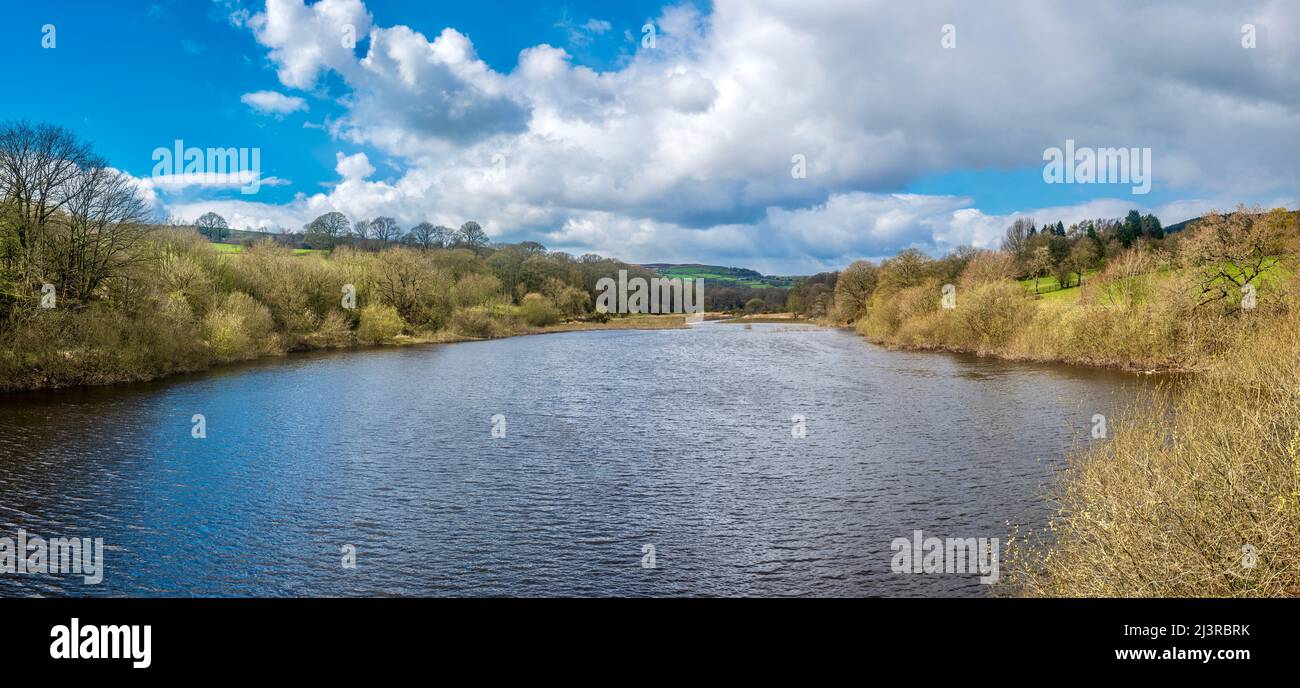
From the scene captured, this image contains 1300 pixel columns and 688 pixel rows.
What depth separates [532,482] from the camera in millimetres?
17516

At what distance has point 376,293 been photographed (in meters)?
72.1

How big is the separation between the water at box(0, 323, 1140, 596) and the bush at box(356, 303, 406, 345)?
1173 inches

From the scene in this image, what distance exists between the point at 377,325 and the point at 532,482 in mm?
52773

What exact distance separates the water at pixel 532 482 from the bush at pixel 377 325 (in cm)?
2980

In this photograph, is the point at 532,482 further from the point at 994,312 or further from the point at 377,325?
the point at 377,325

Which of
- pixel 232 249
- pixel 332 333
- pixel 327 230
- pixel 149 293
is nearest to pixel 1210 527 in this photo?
pixel 149 293

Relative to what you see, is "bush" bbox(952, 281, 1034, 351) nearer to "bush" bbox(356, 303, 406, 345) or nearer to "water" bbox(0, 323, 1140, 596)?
"water" bbox(0, 323, 1140, 596)

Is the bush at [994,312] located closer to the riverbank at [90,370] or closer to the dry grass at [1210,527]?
the dry grass at [1210,527]

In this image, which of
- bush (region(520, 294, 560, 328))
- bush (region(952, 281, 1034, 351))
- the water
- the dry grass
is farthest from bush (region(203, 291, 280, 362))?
bush (region(952, 281, 1034, 351))

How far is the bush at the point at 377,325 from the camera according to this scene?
212 feet

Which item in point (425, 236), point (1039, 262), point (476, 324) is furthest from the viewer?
point (425, 236)
